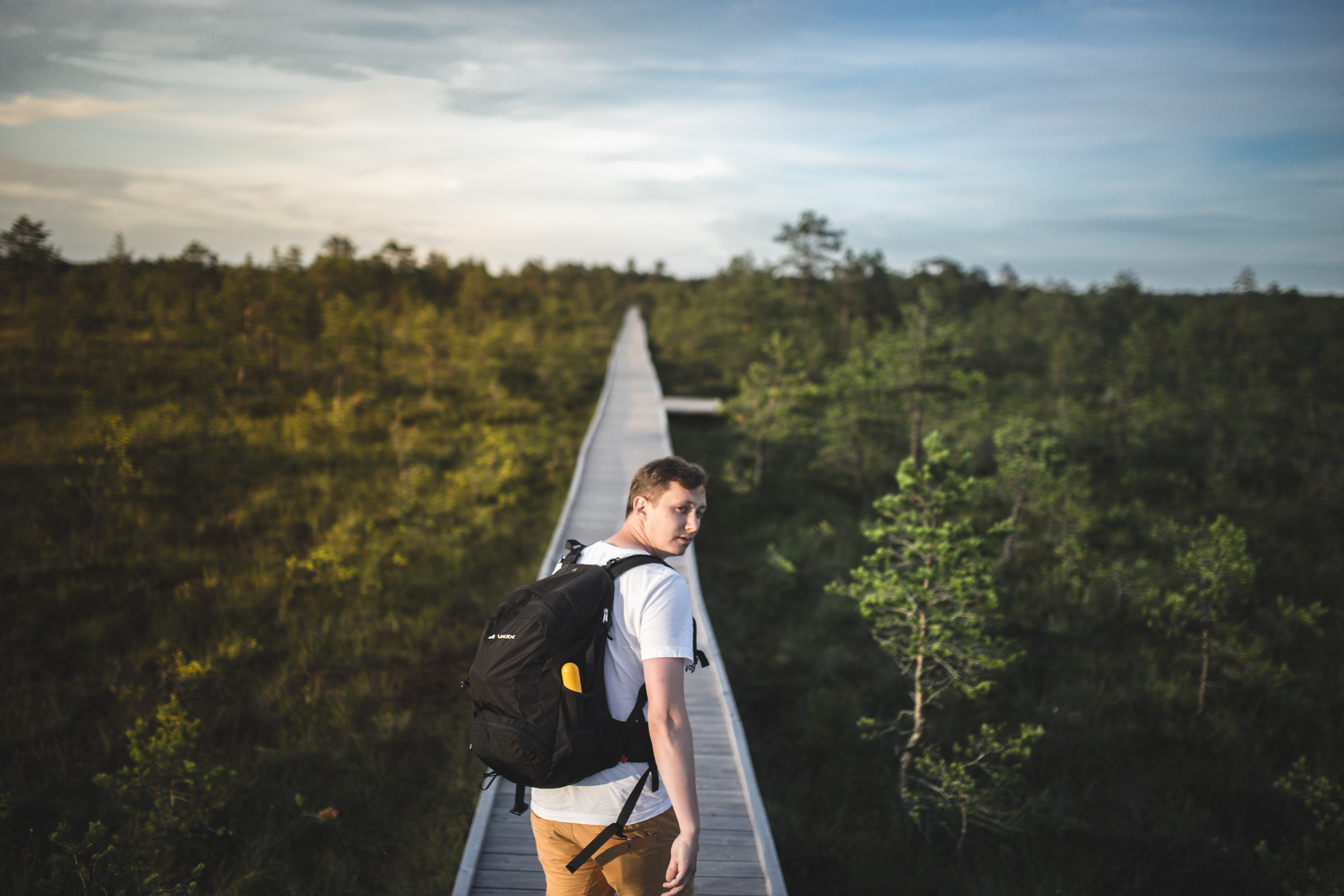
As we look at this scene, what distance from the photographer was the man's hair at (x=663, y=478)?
6.63ft

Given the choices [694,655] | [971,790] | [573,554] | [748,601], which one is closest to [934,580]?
[971,790]

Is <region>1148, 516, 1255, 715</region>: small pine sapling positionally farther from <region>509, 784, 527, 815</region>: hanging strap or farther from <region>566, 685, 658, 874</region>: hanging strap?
<region>509, 784, 527, 815</region>: hanging strap

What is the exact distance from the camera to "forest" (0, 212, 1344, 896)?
491cm

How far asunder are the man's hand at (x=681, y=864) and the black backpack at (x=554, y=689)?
0.23 meters

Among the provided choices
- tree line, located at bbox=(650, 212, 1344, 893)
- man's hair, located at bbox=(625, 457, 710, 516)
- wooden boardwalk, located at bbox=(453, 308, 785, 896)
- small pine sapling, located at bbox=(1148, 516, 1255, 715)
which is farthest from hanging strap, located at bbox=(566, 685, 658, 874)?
small pine sapling, located at bbox=(1148, 516, 1255, 715)

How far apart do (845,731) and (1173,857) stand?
117 inches

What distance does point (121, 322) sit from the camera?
23.0 metres

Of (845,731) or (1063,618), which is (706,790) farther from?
(1063,618)

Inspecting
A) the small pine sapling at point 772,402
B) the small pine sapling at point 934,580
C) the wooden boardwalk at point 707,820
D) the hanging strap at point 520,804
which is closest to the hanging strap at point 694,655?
the hanging strap at point 520,804

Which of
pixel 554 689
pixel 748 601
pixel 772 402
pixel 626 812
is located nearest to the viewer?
pixel 554 689

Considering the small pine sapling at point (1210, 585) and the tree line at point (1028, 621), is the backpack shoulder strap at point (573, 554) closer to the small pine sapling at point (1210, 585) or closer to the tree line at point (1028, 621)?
the tree line at point (1028, 621)

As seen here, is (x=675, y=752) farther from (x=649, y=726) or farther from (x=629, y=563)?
(x=629, y=563)

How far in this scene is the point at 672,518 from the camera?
2014 mm

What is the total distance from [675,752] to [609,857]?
1.93 ft
